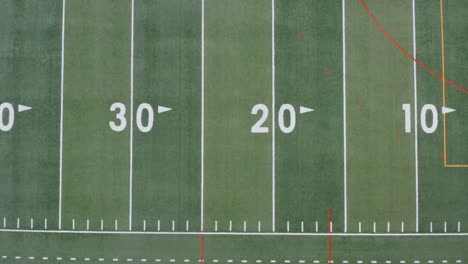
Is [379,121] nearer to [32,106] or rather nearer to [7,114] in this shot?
[32,106]

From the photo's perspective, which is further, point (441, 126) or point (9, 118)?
point (9, 118)

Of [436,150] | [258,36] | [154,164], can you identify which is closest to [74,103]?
[154,164]

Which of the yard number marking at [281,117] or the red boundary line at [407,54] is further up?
the red boundary line at [407,54]

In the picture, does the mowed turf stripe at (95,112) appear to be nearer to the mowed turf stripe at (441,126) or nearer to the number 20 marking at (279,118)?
the number 20 marking at (279,118)

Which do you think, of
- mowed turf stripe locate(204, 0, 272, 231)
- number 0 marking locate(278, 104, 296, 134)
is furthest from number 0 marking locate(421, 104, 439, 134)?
mowed turf stripe locate(204, 0, 272, 231)

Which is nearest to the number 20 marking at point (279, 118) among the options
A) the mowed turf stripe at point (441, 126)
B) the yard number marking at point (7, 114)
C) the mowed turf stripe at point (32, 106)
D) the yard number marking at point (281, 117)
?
the yard number marking at point (281, 117)

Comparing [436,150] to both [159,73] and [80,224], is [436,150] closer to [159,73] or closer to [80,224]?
[159,73]

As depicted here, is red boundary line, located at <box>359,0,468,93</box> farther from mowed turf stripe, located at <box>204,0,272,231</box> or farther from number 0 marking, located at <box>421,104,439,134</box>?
mowed turf stripe, located at <box>204,0,272,231</box>

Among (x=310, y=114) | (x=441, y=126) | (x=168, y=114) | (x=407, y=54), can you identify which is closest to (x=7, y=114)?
(x=168, y=114)
